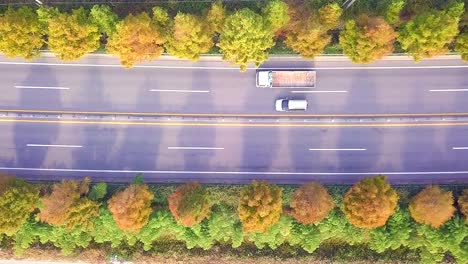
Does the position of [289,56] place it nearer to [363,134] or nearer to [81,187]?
[363,134]

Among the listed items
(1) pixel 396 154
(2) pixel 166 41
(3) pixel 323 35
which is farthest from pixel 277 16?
(1) pixel 396 154

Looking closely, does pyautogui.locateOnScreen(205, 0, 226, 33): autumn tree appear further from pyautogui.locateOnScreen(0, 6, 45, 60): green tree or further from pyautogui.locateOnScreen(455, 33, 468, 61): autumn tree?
pyautogui.locateOnScreen(455, 33, 468, 61): autumn tree

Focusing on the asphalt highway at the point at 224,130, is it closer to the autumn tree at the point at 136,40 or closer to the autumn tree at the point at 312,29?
the autumn tree at the point at 312,29

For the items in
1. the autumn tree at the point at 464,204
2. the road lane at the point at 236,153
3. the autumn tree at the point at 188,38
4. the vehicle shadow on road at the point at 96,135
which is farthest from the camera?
the vehicle shadow on road at the point at 96,135

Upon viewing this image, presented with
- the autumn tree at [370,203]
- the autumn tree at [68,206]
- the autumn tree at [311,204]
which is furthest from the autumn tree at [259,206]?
the autumn tree at [68,206]

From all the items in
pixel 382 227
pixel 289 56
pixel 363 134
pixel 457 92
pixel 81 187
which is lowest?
pixel 382 227

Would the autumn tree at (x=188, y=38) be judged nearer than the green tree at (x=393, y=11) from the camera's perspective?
Yes

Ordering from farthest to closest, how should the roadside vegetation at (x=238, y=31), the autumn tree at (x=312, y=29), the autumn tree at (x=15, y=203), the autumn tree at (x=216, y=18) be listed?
the autumn tree at (x=216, y=18), the autumn tree at (x=312, y=29), the autumn tree at (x=15, y=203), the roadside vegetation at (x=238, y=31)

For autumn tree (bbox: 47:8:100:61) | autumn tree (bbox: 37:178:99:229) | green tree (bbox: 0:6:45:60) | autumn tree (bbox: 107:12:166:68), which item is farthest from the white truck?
green tree (bbox: 0:6:45:60)
